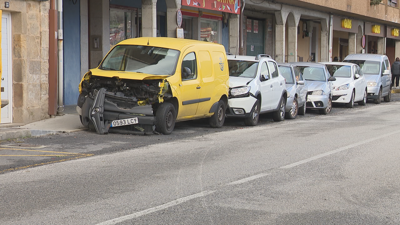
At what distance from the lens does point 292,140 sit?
1252cm

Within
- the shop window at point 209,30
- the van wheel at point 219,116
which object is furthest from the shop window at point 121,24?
the van wheel at point 219,116

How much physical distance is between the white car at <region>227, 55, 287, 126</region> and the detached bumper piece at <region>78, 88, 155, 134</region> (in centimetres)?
332

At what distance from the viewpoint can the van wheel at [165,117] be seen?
41.5 ft

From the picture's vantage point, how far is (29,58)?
579 inches

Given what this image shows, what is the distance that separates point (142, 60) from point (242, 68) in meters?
3.69

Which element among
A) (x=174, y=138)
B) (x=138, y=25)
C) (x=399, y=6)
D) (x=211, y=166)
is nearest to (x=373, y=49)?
(x=399, y=6)

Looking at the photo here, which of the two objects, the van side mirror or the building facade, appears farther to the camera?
the van side mirror

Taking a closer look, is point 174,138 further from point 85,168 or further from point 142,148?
point 85,168

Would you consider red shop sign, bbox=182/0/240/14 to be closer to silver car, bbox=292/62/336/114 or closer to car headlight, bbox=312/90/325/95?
silver car, bbox=292/62/336/114

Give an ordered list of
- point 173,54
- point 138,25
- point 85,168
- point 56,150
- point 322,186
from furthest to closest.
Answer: point 138,25, point 173,54, point 56,150, point 85,168, point 322,186

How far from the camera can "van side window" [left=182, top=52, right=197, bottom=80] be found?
1326 centimetres

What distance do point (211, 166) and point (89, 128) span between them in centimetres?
493

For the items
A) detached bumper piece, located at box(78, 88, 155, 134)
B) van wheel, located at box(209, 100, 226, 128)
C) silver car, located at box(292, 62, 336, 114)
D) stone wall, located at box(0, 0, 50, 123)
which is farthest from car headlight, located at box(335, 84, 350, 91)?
detached bumper piece, located at box(78, 88, 155, 134)

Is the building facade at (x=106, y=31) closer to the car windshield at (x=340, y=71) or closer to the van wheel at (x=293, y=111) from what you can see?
the car windshield at (x=340, y=71)
